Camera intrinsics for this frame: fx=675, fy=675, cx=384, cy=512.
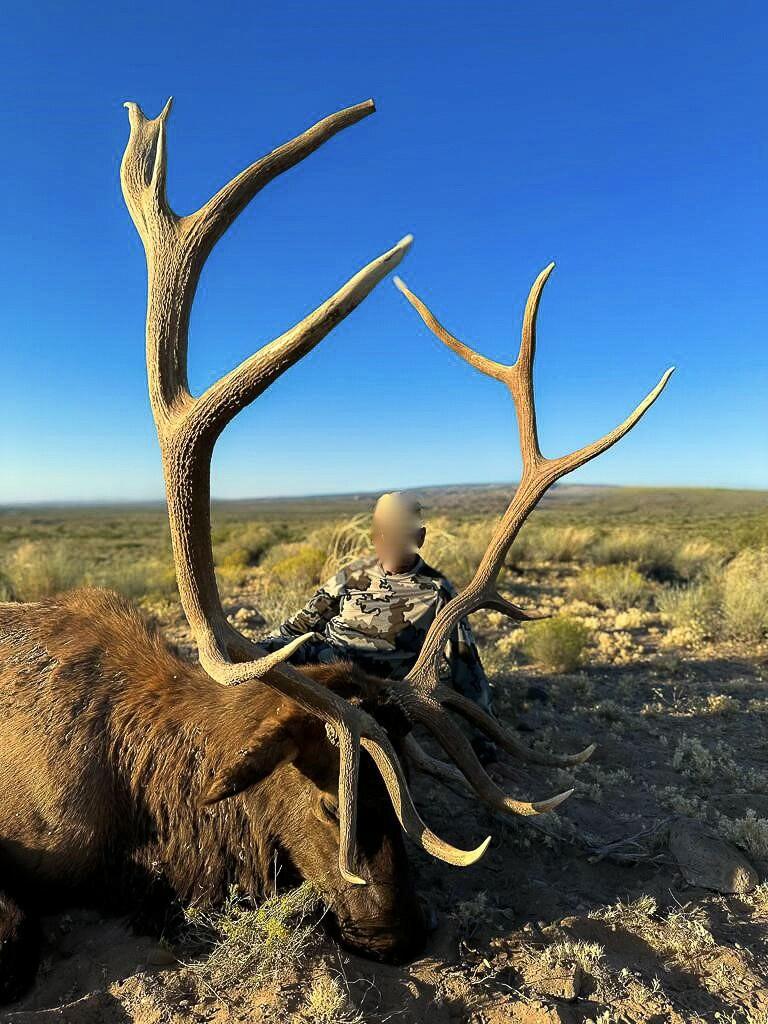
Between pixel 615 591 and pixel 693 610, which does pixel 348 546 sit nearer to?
pixel 615 591

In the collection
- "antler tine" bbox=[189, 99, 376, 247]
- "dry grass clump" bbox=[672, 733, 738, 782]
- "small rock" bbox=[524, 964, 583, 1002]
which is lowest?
"dry grass clump" bbox=[672, 733, 738, 782]

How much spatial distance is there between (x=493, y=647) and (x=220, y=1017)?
236 inches

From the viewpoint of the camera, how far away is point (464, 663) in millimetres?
4695

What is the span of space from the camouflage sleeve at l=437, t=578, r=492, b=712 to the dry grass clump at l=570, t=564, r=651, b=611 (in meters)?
6.28

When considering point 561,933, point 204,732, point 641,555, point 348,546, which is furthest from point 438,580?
point 641,555

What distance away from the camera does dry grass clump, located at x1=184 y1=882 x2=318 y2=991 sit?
8.22 feet

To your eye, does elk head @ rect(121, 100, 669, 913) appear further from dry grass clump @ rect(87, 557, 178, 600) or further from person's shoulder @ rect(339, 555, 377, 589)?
dry grass clump @ rect(87, 557, 178, 600)

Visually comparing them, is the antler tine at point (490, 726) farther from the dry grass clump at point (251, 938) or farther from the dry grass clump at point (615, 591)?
the dry grass clump at point (615, 591)

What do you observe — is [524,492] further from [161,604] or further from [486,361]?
[161,604]

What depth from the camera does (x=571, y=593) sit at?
37.9 feet

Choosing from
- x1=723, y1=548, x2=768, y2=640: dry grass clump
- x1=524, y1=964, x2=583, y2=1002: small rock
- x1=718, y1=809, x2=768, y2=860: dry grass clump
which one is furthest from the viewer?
x1=723, y1=548, x2=768, y2=640: dry grass clump

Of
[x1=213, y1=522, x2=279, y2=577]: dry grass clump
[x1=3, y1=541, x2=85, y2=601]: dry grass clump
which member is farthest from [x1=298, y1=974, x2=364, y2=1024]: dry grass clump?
[x1=213, y1=522, x2=279, y2=577]: dry grass clump

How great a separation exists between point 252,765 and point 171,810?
672mm

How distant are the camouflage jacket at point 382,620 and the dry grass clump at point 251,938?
5.39 ft
